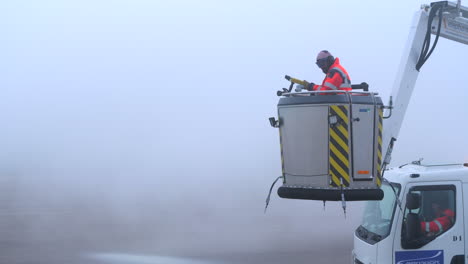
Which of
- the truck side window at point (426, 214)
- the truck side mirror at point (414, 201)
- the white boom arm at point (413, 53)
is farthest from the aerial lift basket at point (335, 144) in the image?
the white boom arm at point (413, 53)

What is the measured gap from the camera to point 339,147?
3.74m

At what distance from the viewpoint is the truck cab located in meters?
4.21

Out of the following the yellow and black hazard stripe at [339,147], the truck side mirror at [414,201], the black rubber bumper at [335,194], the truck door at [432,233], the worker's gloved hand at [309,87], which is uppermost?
the worker's gloved hand at [309,87]

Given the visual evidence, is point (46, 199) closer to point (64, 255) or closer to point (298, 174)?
point (64, 255)

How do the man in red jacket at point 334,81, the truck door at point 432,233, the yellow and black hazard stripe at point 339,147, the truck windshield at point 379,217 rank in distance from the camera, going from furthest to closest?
the truck windshield at point 379,217 → the truck door at point 432,233 → the man in red jacket at point 334,81 → the yellow and black hazard stripe at point 339,147

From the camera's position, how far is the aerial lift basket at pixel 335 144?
12.3 feet

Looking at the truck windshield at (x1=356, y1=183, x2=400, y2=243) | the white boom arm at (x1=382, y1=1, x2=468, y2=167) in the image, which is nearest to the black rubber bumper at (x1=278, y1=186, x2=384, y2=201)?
the truck windshield at (x1=356, y1=183, x2=400, y2=243)

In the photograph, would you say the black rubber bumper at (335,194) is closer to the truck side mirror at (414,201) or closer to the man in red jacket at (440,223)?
the truck side mirror at (414,201)

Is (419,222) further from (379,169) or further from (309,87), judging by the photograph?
(309,87)

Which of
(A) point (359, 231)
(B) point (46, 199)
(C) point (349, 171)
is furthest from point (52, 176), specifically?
(C) point (349, 171)

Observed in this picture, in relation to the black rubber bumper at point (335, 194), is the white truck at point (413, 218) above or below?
below

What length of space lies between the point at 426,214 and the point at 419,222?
0.57ft

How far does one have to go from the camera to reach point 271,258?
7652 mm

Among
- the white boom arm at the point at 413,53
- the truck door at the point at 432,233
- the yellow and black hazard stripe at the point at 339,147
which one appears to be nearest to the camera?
the yellow and black hazard stripe at the point at 339,147
